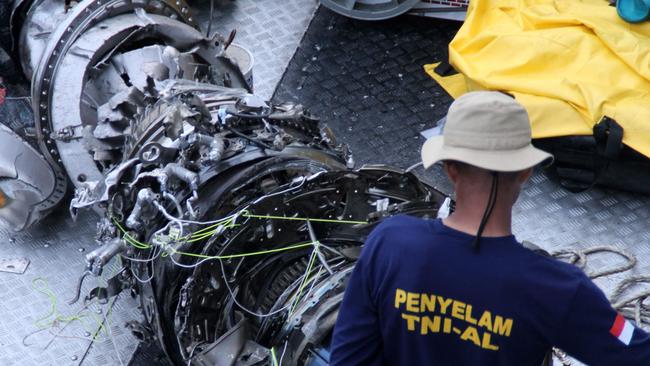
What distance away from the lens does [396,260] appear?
7.48 ft

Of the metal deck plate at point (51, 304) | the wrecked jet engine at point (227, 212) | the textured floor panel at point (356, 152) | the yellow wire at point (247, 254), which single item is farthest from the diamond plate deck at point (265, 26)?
the yellow wire at point (247, 254)

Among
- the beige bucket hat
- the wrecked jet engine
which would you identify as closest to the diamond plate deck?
the wrecked jet engine

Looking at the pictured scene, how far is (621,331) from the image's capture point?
2221 mm

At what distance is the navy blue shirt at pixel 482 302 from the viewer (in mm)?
2197

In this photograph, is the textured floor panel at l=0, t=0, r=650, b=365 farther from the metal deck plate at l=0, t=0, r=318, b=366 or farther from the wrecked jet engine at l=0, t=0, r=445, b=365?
the wrecked jet engine at l=0, t=0, r=445, b=365

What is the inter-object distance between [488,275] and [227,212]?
1371mm

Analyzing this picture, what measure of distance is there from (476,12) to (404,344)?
3112 millimetres

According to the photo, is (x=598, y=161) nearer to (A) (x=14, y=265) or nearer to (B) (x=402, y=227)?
(B) (x=402, y=227)

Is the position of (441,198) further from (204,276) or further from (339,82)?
(339,82)

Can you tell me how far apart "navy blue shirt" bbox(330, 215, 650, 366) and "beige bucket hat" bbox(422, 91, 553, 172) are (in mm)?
199

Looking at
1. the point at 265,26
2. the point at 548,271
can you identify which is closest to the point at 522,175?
the point at 548,271

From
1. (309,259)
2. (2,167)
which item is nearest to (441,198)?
(309,259)

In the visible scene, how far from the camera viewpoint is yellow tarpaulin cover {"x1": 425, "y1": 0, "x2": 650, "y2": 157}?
178 inches

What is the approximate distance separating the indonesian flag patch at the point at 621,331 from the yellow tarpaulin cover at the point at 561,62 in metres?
2.37
